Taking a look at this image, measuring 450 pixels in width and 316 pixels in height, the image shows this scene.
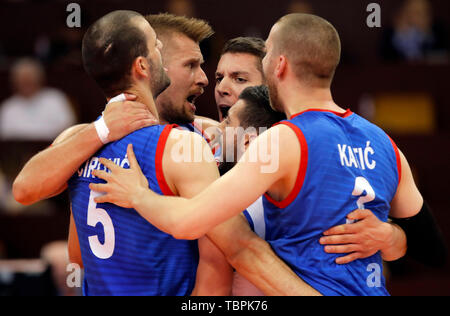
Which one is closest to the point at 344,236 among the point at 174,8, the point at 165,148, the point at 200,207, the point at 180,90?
the point at 200,207

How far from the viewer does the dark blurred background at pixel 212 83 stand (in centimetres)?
731

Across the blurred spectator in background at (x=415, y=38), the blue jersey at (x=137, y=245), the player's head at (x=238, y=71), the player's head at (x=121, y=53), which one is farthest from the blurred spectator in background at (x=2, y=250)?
the blurred spectator in background at (x=415, y=38)

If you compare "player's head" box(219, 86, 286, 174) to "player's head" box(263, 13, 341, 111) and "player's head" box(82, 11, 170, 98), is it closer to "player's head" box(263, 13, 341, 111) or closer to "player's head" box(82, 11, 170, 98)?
"player's head" box(263, 13, 341, 111)

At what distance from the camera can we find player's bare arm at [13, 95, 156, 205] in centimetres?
312

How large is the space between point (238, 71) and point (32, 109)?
4.74m

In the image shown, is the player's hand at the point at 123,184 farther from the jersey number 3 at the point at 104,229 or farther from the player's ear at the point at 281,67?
the player's ear at the point at 281,67

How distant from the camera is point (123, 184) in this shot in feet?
9.77

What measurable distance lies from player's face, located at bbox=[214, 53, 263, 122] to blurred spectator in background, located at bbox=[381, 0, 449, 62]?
5150 millimetres

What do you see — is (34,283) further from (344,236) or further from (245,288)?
(344,236)

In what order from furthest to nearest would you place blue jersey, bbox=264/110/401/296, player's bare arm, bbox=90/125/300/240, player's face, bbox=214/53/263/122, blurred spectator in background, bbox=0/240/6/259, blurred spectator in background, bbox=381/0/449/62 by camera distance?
blurred spectator in background, bbox=381/0/449/62 → blurred spectator in background, bbox=0/240/6/259 → player's face, bbox=214/53/263/122 → blue jersey, bbox=264/110/401/296 → player's bare arm, bbox=90/125/300/240

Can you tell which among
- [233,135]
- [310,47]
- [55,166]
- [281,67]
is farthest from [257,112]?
[55,166]

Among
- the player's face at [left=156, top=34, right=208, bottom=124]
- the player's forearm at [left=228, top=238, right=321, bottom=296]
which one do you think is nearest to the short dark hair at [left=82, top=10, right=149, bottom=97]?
the player's face at [left=156, top=34, right=208, bottom=124]

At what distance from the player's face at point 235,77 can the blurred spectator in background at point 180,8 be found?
4355mm

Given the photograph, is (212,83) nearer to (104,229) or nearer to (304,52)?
(304,52)
